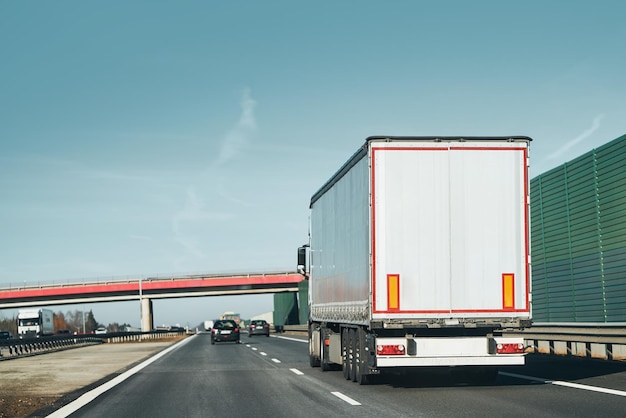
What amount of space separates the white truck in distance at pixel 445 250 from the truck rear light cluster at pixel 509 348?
0.6 inches

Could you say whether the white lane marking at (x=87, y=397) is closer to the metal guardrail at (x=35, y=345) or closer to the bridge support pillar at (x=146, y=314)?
the metal guardrail at (x=35, y=345)

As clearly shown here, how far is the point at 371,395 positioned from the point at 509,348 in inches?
94.8

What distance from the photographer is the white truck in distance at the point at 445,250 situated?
1414 centimetres

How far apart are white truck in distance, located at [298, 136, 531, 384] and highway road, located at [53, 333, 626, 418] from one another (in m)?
0.79

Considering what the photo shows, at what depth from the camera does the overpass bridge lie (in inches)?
3795

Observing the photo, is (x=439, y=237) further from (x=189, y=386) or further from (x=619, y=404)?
(x=189, y=386)

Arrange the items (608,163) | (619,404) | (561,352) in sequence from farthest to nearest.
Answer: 1. (561,352)
2. (608,163)
3. (619,404)

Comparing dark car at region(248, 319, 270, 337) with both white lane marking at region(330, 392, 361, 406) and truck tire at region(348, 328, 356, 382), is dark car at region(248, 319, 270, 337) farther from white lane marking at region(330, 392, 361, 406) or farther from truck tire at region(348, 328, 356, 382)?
white lane marking at region(330, 392, 361, 406)

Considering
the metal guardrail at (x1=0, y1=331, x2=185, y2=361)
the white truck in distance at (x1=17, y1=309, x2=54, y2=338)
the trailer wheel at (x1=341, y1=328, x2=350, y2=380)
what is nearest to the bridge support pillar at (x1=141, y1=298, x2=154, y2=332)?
the white truck in distance at (x1=17, y1=309, x2=54, y2=338)

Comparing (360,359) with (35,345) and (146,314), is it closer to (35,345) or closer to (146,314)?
(35,345)

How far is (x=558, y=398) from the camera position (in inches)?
503

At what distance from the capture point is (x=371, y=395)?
1396cm

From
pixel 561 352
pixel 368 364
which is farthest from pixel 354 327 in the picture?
pixel 561 352

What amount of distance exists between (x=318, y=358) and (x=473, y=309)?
7225 mm
